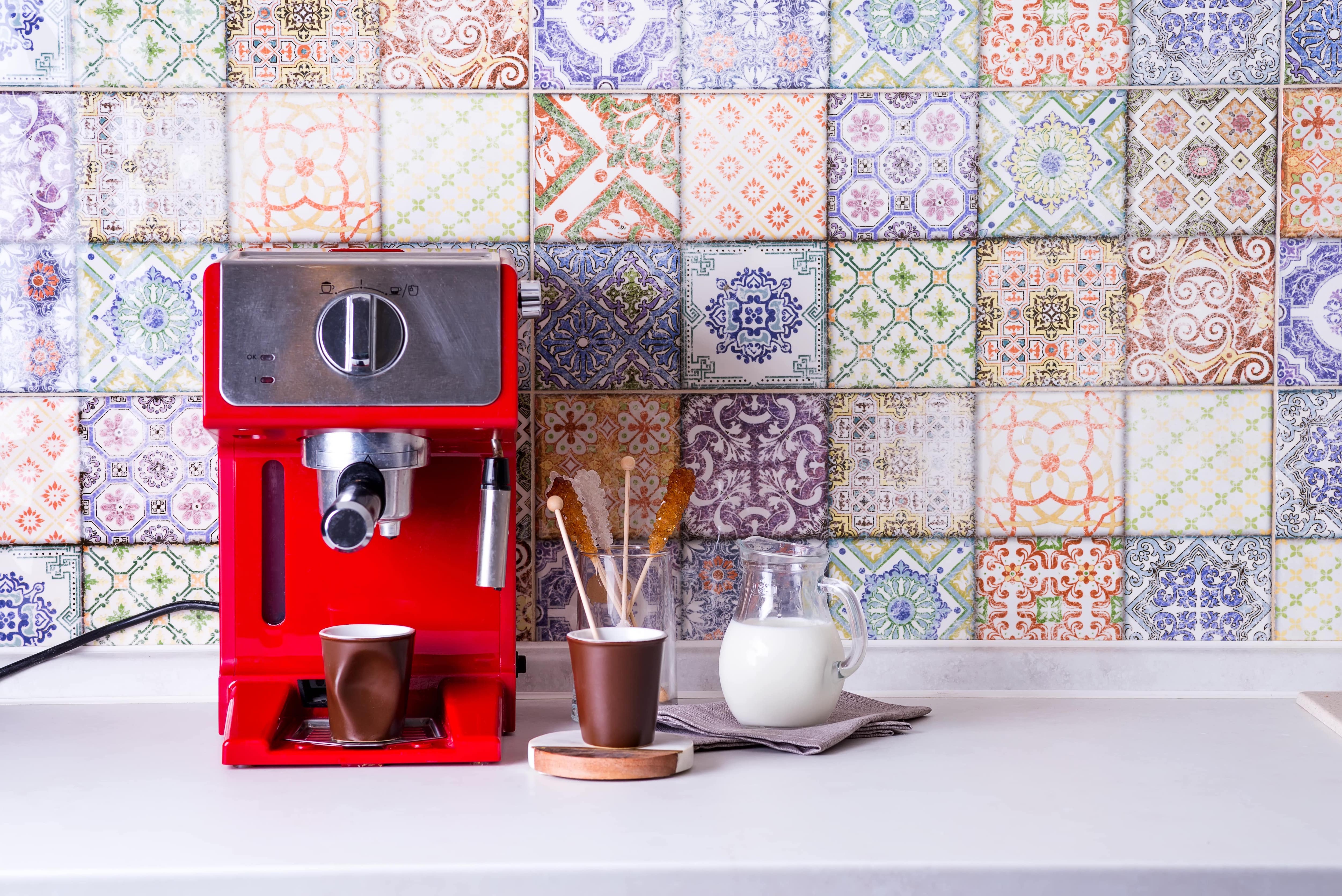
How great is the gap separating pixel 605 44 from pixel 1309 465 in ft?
2.91

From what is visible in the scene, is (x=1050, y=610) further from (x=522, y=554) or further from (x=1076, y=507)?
(x=522, y=554)

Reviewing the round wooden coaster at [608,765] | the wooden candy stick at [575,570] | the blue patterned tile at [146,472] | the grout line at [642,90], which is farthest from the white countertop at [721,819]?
the grout line at [642,90]

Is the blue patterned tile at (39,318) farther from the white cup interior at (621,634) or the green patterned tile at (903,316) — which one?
the green patterned tile at (903,316)

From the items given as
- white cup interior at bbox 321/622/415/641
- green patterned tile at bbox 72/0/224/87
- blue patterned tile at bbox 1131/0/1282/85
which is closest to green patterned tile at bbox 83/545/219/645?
white cup interior at bbox 321/622/415/641

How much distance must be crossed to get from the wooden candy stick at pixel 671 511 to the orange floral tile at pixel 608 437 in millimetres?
80

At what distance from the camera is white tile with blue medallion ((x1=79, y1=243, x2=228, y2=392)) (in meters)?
1.17

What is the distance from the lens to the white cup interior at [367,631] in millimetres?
919

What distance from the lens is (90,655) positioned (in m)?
1.16

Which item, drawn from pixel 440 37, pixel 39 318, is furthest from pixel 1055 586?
pixel 39 318

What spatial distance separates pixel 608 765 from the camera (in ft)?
2.79

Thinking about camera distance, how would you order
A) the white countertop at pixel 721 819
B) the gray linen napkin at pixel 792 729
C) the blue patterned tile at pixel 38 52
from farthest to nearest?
the blue patterned tile at pixel 38 52
the gray linen napkin at pixel 792 729
the white countertop at pixel 721 819

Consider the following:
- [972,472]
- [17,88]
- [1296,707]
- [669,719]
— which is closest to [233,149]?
[17,88]

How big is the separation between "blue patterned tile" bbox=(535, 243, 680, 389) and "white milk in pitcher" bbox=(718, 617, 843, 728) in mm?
332

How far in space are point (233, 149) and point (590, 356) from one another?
437 millimetres
